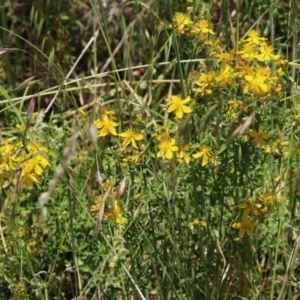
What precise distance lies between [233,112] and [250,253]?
404mm

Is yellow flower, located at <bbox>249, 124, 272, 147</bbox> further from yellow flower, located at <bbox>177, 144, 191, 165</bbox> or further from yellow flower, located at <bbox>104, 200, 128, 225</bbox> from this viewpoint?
yellow flower, located at <bbox>104, 200, 128, 225</bbox>

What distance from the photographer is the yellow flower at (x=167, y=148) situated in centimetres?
141

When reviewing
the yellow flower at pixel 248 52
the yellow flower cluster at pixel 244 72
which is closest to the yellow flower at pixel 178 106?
the yellow flower cluster at pixel 244 72

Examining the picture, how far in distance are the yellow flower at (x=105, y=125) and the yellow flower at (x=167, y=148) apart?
0.10m

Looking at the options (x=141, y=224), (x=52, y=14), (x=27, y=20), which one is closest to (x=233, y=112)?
(x=141, y=224)

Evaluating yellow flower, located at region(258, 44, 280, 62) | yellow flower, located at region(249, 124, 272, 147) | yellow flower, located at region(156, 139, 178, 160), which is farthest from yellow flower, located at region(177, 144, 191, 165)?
yellow flower, located at region(258, 44, 280, 62)

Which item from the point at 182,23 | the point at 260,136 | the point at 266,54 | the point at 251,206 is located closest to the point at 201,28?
the point at 182,23

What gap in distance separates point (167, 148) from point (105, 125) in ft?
0.41

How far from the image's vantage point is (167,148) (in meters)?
1.43

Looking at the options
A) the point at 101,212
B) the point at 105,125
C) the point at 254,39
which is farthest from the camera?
A: the point at 254,39

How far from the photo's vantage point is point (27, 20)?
311cm

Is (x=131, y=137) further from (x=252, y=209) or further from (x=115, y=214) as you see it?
(x=252, y=209)

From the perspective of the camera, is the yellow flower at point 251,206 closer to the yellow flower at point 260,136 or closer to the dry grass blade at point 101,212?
the yellow flower at point 260,136

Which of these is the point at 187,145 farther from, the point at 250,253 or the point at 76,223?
the point at 76,223
